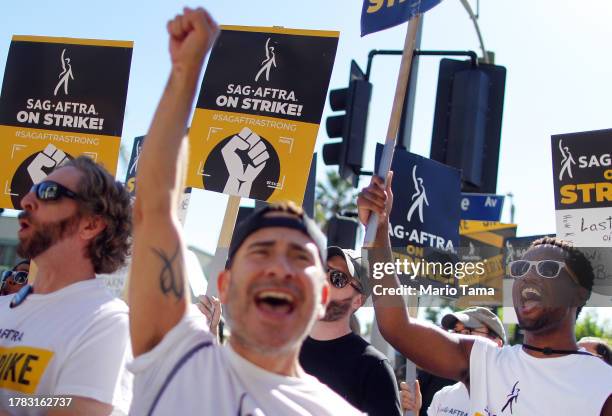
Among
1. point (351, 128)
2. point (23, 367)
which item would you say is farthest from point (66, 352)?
point (351, 128)

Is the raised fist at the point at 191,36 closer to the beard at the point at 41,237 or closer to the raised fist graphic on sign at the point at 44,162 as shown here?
the beard at the point at 41,237

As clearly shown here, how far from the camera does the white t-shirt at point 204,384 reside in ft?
6.04

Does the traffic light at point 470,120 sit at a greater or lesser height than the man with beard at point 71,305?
greater

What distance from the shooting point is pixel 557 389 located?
290 centimetres

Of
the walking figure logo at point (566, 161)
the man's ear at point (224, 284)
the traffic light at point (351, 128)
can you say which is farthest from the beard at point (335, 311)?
the traffic light at point (351, 128)

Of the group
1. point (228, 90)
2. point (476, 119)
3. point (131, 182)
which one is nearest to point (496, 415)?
point (228, 90)

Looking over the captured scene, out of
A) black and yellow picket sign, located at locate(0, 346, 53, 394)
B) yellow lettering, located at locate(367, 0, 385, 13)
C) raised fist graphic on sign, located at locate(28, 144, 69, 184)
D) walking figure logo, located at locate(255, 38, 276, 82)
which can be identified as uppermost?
yellow lettering, located at locate(367, 0, 385, 13)

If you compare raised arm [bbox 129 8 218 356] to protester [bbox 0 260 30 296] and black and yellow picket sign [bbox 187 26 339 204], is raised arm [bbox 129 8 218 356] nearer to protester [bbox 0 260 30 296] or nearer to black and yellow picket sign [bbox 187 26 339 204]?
black and yellow picket sign [bbox 187 26 339 204]

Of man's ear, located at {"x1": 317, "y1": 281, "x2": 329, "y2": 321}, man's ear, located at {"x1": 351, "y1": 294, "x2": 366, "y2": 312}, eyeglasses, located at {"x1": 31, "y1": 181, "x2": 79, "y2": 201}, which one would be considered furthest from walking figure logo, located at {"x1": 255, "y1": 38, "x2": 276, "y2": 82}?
man's ear, located at {"x1": 317, "y1": 281, "x2": 329, "y2": 321}

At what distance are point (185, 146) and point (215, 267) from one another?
2138 millimetres

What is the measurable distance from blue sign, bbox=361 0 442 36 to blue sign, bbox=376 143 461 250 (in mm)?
831

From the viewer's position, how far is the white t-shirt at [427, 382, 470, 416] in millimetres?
4152

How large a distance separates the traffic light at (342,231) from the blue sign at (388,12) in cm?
301

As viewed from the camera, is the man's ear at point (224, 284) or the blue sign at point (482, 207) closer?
the man's ear at point (224, 284)
